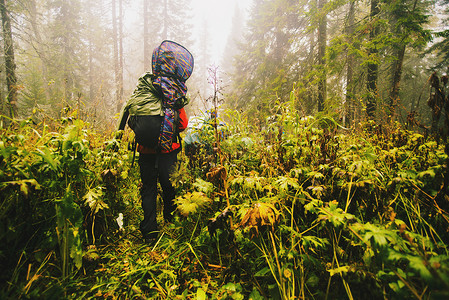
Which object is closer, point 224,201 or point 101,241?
point 224,201

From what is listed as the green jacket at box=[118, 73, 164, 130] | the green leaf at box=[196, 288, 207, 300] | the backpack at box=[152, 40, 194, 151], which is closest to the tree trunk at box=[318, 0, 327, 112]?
the backpack at box=[152, 40, 194, 151]

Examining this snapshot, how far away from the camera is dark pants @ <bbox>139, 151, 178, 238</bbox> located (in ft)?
7.28

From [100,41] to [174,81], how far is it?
20.3m

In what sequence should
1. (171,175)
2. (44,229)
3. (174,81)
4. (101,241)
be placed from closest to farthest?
(44,229) < (101,241) < (171,175) < (174,81)

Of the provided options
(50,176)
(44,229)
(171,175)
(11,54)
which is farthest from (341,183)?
(11,54)

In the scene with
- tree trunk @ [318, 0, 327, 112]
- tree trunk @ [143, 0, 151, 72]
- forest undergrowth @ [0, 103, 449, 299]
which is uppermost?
tree trunk @ [143, 0, 151, 72]

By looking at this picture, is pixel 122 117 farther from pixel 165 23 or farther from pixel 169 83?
pixel 165 23

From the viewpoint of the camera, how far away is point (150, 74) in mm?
2361

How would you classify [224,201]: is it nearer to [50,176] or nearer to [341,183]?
[341,183]

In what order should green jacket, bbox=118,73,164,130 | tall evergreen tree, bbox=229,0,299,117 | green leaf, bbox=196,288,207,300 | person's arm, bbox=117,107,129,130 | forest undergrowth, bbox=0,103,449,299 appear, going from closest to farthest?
forest undergrowth, bbox=0,103,449,299 < green leaf, bbox=196,288,207,300 < green jacket, bbox=118,73,164,130 < person's arm, bbox=117,107,129,130 < tall evergreen tree, bbox=229,0,299,117

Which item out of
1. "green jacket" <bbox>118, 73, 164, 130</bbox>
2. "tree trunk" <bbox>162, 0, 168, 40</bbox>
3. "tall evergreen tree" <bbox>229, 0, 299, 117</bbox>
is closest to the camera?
"green jacket" <bbox>118, 73, 164, 130</bbox>

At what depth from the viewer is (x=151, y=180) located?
231 cm

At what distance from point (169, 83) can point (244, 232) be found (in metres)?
2.00

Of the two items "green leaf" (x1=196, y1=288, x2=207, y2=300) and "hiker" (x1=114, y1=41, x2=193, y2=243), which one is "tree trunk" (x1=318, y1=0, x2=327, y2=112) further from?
"green leaf" (x1=196, y1=288, x2=207, y2=300)
